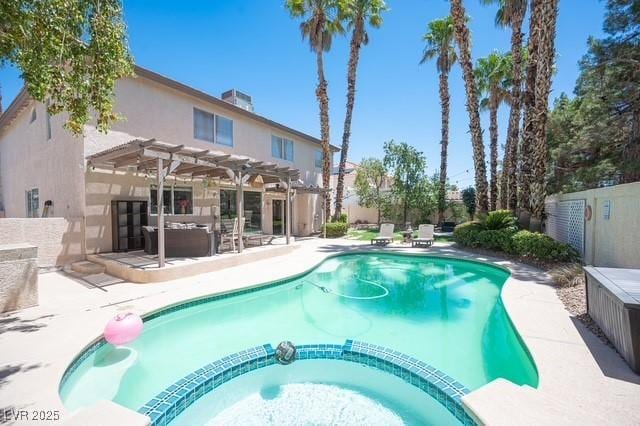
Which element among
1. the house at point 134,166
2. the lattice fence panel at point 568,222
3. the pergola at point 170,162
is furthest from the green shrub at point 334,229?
the lattice fence panel at point 568,222

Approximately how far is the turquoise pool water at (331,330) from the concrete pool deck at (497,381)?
0.33 metres

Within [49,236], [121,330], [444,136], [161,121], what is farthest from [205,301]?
[444,136]

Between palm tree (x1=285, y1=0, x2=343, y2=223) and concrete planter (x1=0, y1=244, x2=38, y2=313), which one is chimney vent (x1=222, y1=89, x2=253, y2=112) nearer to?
palm tree (x1=285, y1=0, x2=343, y2=223)

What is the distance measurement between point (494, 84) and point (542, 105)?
44.1 feet

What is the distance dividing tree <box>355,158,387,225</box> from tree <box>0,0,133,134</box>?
848 inches

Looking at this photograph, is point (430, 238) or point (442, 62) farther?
point (442, 62)

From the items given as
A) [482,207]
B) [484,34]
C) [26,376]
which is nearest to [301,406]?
[26,376]

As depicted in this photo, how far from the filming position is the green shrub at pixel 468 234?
44.1 ft

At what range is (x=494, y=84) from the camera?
22500 millimetres

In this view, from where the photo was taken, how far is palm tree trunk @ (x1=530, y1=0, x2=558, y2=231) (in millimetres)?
10828

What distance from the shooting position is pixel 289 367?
4.66 m

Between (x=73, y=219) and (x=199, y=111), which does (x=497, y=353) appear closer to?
(x=73, y=219)

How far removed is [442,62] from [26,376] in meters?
27.4

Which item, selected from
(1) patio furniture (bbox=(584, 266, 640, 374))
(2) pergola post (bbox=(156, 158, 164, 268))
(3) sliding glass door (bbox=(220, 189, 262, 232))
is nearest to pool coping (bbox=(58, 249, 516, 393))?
(1) patio furniture (bbox=(584, 266, 640, 374))
